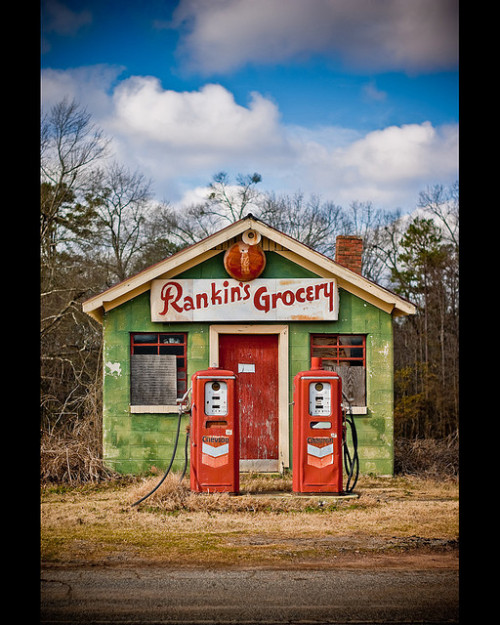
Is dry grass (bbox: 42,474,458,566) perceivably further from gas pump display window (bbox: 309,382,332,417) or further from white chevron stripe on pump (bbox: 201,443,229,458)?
gas pump display window (bbox: 309,382,332,417)

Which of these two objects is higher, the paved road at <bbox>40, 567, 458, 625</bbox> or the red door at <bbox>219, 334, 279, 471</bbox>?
the red door at <bbox>219, 334, 279, 471</bbox>

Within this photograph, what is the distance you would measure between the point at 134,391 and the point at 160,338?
43.0 inches

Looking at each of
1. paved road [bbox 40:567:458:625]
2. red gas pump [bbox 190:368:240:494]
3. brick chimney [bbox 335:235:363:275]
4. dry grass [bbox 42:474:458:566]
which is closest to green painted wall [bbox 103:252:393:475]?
dry grass [bbox 42:474:458:566]

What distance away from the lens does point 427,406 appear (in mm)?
20250

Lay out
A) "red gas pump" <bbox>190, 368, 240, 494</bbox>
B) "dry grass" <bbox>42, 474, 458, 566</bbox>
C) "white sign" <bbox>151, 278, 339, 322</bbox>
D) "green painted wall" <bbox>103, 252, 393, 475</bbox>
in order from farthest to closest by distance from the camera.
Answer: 1. "white sign" <bbox>151, 278, 339, 322</bbox>
2. "green painted wall" <bbox>103, 252, 393, 475</bbox>
3. "red gas pump" <bbox>190, 368, 240, 494</bbox>
4. "dry grass" <bbox>42, 474, 458, 566</bbox>

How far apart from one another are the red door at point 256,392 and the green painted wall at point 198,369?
0.37 meters

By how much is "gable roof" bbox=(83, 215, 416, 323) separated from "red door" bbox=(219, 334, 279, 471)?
154cm

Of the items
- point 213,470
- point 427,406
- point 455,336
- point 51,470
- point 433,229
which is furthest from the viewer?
point 433,229

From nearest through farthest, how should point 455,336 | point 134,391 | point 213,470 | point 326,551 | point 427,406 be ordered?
point 326,551 < point 213,470 < point 134,391 < point 427,406 < point 455,336

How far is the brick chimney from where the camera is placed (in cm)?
1441

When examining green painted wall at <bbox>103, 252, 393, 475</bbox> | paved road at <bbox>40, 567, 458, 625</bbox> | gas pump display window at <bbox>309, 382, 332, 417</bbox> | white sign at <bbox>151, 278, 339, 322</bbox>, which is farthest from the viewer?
white sign at <bbox>151, 278, 339, 322</bbox>

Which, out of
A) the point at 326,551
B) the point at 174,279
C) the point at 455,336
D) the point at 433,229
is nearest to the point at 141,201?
the point at 433,229
